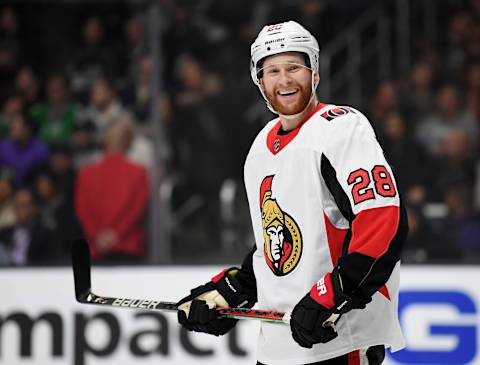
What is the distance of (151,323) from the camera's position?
14.9 ft

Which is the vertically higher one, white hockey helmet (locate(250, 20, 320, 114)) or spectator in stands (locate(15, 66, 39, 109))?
spectator in stands (locate(15, 66, 39, 109))

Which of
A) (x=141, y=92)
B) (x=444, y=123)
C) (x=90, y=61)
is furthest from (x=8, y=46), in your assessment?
(x=444, y=123)

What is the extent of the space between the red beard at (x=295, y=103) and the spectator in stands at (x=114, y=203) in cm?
258

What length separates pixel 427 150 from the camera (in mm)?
5625

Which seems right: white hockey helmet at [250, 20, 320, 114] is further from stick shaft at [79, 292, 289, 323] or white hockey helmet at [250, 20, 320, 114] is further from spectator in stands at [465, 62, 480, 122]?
spectator in stands at [465, 62, 480, 122]

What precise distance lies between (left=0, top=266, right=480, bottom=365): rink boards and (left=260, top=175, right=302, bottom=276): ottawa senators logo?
1.92 m

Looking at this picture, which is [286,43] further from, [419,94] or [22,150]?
[419,94]

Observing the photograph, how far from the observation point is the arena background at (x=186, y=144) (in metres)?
4.53

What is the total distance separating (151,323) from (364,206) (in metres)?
2.42

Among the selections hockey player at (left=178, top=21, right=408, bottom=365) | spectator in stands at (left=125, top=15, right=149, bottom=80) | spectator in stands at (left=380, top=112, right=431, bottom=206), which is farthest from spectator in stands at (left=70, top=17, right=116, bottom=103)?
hockey player at (left=178, top=21, right=408, bottom=365)

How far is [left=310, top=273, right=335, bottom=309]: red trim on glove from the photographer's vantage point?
2.29 meters

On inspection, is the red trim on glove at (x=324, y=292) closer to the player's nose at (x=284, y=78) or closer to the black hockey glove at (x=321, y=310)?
the black hockey glove at (x=321, y=310)

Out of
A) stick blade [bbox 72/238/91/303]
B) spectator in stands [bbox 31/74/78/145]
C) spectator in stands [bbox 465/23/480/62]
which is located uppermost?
spectator in stands [bbox 465/23/480/62]

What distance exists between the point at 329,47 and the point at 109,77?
1.34 metres
